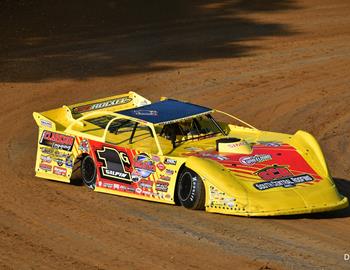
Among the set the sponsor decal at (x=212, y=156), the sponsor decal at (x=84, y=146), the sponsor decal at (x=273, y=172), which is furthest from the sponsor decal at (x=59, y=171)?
the sponsor decal at (x=273, y=172)

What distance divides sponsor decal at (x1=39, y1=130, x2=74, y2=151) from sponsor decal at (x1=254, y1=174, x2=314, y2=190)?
12.9 ft

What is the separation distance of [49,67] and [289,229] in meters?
13.7

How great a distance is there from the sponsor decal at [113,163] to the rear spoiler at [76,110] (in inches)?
57.5

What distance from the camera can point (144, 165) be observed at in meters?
15.3

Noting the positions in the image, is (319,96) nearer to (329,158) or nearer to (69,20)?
(329,158)

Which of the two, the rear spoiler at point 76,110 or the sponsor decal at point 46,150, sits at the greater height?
the rear spoiler at point 76,110

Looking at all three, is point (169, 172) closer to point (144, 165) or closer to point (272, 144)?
point (144, 165)

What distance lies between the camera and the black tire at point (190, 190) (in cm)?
1448

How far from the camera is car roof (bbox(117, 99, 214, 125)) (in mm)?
15672

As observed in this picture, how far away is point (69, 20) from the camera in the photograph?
1217 inches

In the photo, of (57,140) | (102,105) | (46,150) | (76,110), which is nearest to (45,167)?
(46,150)

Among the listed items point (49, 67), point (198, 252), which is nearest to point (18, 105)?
point (49, 67)

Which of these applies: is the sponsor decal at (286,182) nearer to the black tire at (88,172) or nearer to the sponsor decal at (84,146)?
the black tire at (88,172)

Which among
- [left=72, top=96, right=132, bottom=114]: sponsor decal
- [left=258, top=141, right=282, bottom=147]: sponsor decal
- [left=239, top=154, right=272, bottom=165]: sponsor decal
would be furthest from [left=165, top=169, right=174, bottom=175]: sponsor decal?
[left=72, top=96, right=132, bottom=114]: sponsor decal
